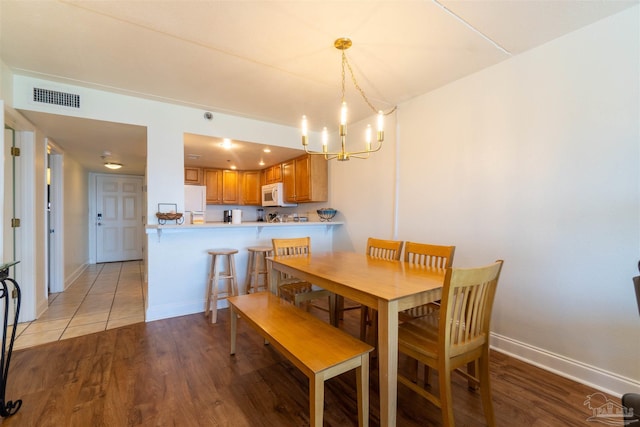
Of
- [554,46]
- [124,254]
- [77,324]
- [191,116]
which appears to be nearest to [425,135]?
[554,46]

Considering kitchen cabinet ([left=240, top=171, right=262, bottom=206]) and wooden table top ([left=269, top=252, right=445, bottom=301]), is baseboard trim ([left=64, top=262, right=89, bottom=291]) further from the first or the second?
wooden table top ([left=269, top=252, right=445, bottom=301])

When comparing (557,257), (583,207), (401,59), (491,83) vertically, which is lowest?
(557,257)

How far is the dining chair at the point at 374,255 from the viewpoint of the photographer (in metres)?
2.22

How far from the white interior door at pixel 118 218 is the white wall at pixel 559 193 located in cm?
689

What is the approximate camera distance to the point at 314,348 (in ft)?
4.70

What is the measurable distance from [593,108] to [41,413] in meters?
3.93

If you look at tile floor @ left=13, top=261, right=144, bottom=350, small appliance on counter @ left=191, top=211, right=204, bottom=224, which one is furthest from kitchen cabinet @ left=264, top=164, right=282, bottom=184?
tile floor @ left=13, top=261, right=144, bottom=350

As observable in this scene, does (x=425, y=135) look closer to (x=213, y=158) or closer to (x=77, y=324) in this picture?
(x=213, y=158)

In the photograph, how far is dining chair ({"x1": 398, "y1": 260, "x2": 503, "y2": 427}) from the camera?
1272 mm

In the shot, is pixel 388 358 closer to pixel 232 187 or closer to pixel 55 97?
pixel 55 97

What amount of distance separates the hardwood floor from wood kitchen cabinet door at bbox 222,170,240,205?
142 inches

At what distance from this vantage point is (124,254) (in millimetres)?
6422

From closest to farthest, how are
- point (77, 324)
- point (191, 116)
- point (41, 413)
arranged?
1. point (41, 413)
2. point (77, 324)
3. point (191, 116)

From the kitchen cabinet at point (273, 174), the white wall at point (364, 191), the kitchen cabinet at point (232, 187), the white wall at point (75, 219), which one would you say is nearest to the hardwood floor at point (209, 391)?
the white wall at point (364, 191)
